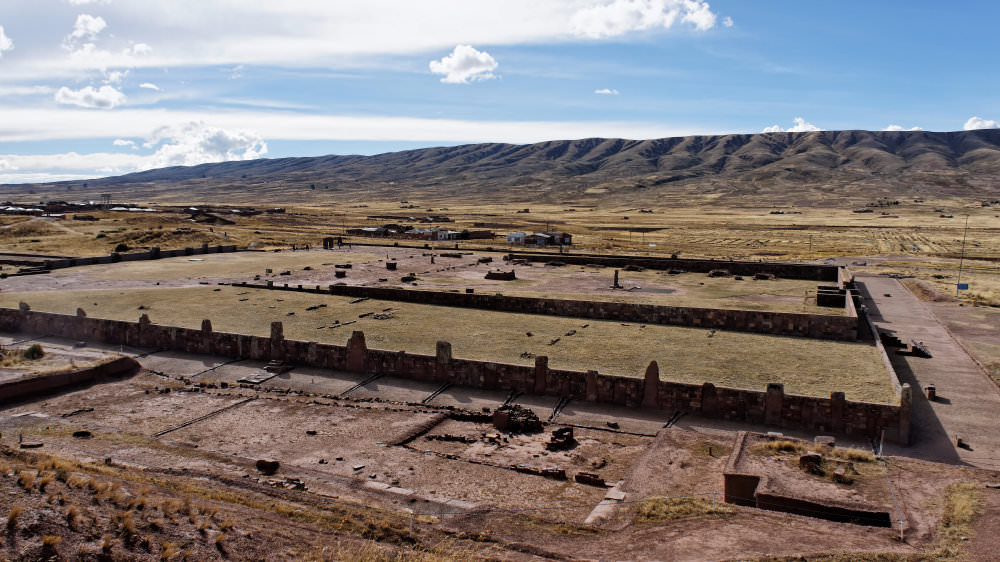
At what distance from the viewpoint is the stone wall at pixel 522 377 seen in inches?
827

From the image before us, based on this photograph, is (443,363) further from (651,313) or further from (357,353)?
(651,313)

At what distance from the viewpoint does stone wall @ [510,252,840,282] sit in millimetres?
57344

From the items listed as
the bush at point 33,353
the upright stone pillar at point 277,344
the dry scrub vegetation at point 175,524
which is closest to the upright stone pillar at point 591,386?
the dry scrub vegetation at point 175,524

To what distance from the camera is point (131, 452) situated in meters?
18.9

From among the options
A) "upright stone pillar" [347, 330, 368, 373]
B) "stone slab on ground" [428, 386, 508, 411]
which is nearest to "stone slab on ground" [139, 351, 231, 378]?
"upright stone pillar" [347, 330, 368, 373]

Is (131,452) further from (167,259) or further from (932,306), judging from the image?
(167,259)

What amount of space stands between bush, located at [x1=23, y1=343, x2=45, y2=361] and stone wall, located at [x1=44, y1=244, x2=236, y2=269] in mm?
35578

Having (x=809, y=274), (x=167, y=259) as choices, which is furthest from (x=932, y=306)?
(x=167, y=259)

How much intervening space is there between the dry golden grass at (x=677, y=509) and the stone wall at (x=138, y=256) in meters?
61.6

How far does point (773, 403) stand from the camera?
850 inches

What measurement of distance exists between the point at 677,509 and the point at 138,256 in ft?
222

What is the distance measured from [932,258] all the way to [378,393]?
75.4 metres

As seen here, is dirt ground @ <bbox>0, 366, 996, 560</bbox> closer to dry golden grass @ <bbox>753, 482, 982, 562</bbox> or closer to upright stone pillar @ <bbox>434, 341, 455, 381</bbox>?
dry golden grass @ <bbox>753, 482, 982, 562</bbox>

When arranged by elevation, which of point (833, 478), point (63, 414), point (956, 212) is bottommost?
point (63, 414)
